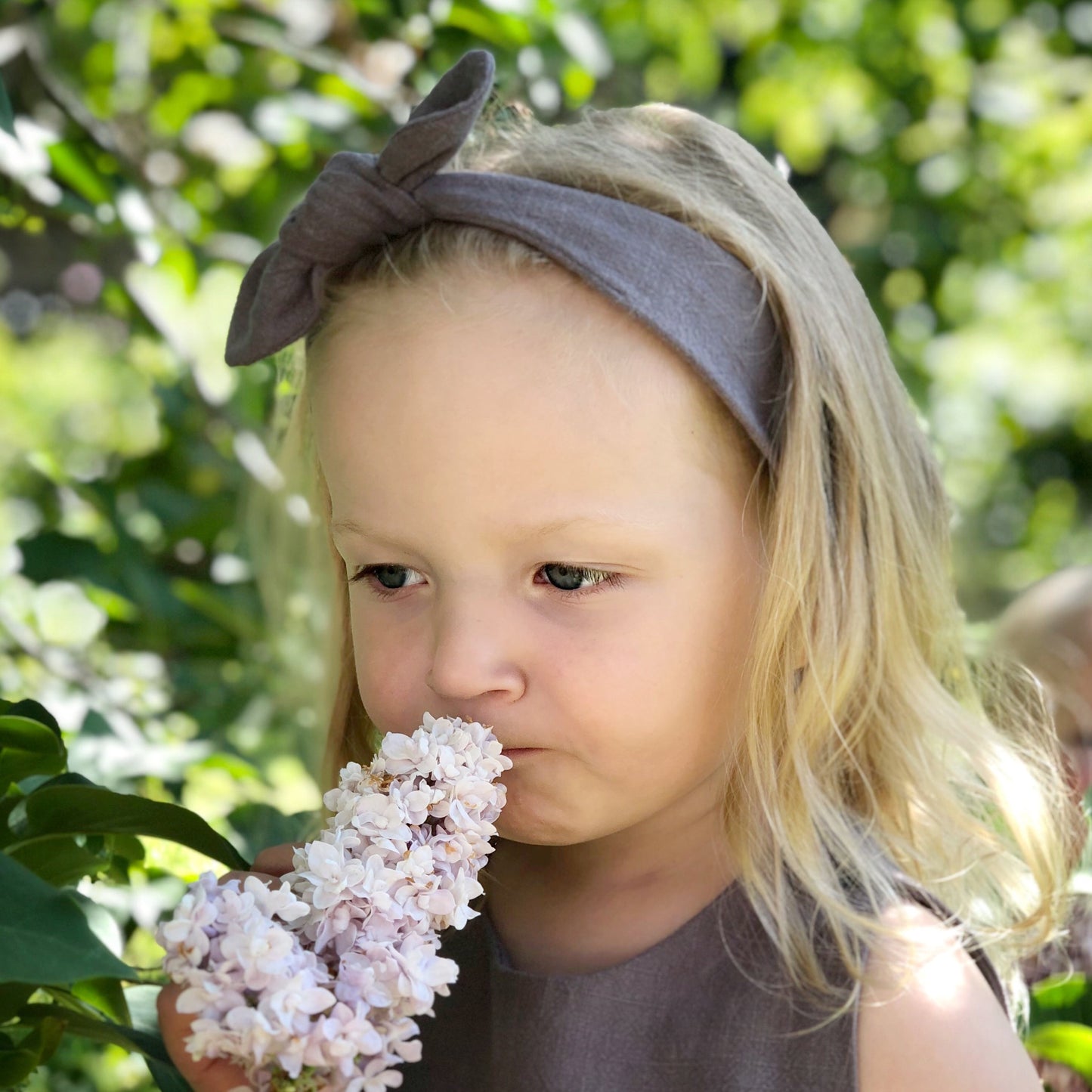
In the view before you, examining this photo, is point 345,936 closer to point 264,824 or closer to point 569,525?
point 569,525

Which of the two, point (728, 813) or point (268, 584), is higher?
point (728, 813)

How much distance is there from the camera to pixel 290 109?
8.75 feet

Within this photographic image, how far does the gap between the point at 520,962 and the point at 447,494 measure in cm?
54

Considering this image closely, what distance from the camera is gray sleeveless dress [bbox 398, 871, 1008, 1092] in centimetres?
136

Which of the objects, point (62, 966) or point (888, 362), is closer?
point (62, 966)

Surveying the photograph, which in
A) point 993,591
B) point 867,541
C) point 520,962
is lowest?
point 993,591

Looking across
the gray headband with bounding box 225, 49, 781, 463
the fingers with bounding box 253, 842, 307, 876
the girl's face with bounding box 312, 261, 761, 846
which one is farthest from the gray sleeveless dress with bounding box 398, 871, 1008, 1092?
the gray headband with bounding box 225, 49, 781, 463

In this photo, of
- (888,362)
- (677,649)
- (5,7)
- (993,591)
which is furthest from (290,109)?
(993,591)

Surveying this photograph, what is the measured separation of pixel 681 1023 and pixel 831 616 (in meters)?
0.44

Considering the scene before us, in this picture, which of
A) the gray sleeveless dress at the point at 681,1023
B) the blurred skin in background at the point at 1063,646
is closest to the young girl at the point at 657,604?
the gray sleeveless dress at the point at 681,1023

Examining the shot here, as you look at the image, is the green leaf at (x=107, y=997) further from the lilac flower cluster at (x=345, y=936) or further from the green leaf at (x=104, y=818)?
the lilac flower cluster at (x=345, y=936)

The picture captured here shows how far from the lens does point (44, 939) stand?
→ 3.11ft

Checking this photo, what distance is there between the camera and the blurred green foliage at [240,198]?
2.35 metres

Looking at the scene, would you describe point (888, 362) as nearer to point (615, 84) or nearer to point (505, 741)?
point (505, 741)
